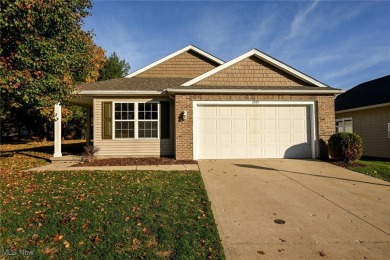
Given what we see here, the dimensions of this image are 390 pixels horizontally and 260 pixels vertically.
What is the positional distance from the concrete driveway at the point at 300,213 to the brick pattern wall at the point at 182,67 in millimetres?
8134

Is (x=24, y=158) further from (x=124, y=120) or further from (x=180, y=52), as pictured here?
(x=180, y=52)

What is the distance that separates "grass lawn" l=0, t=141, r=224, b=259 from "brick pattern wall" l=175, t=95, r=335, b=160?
130 inches

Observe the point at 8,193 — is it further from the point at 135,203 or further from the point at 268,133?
the point at 268,133

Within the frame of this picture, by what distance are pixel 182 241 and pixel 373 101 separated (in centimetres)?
1564

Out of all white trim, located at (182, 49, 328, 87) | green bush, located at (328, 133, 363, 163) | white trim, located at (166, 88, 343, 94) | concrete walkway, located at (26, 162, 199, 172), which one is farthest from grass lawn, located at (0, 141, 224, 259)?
green bush, located at (328, 133, 363, 163)

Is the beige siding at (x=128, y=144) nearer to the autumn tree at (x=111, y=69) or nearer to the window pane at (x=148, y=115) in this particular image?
the window pane at (x=148, y=115)

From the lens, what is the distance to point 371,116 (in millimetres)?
14289

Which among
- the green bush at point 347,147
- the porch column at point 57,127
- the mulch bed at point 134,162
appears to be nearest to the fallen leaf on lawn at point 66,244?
the mulch bed at point 134,162

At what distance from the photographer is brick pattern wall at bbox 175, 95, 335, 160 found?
994cm

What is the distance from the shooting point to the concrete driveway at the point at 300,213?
3.26m

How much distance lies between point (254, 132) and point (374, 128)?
893 centimetres

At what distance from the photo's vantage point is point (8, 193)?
18.0 ft

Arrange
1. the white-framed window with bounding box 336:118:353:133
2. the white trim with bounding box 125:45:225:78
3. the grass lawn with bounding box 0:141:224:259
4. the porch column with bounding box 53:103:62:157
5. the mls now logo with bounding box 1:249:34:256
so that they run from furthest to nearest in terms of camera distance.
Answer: the white-framed window with bounding box 336:118:353:133
the white trim with bounding box 125:45:225:78
the porch column with bounding box 53:103:62:157
the grass lawn with bounding box 0:141:224:259
the mls now logo with bounding box 1:249:34:256

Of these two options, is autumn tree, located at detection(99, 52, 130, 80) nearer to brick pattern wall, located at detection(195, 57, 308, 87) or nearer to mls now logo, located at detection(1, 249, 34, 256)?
brick pattern wall, located at detection(195, 57, 308, 87)
